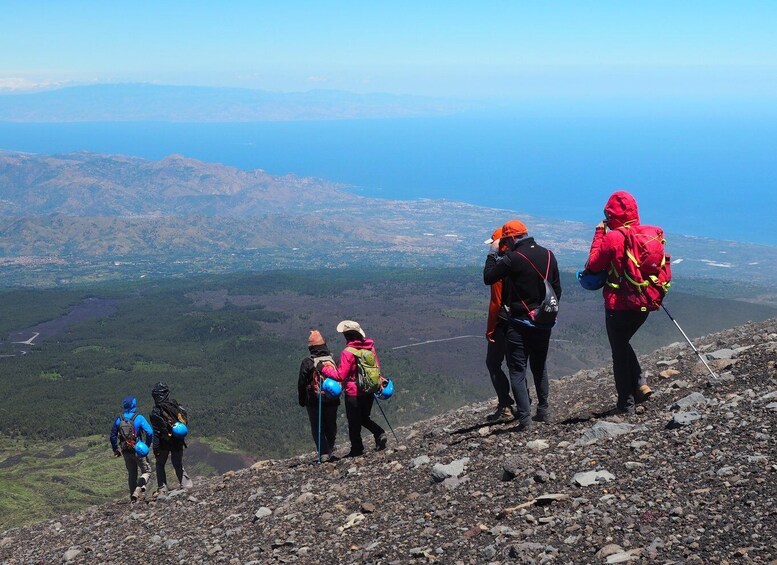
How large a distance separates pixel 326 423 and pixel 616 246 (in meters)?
6.05

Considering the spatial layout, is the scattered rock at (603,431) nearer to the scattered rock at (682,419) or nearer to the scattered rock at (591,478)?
the scattered rock at (682,419)

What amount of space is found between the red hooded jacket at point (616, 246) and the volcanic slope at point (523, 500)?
167cm

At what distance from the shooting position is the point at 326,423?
13961 millimetres

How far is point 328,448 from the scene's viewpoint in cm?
1434

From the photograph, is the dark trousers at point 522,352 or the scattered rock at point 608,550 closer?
the scattered rock at point 608,550

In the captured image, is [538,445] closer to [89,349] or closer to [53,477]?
[53,477]

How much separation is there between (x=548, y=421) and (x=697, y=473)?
3950mm

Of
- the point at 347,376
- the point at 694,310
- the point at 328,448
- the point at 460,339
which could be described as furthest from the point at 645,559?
the point at 694,310

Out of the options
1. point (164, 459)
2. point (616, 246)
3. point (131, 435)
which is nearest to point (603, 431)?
point (616, 246)

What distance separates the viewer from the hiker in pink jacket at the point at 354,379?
504 inches

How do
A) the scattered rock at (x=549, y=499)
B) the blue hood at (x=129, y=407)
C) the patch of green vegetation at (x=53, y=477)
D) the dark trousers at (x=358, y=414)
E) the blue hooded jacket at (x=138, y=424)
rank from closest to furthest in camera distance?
the scattered rock at (x=549, y=499) < the dark trousers at (x=358, y=414) < the blue hood at (x=129, y=407) < the blue hooded jacket at (x=138, y=424) < the patch of green vegetation at (x=53, y=477)

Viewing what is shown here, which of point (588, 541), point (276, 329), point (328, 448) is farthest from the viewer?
point (276, 329)

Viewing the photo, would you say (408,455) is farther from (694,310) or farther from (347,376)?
(694,310)

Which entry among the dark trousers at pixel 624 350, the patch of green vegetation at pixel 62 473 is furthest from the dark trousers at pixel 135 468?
the patch of green vegetation at pixel 62 473
